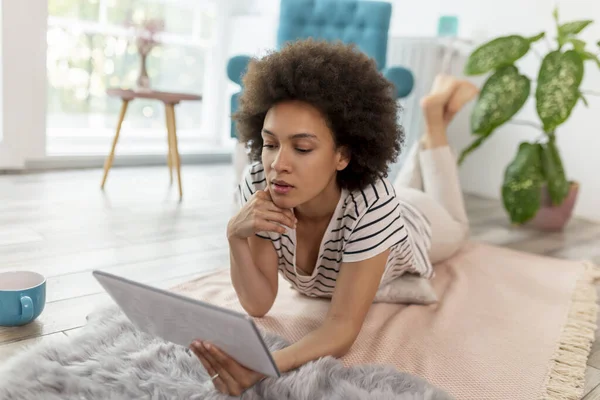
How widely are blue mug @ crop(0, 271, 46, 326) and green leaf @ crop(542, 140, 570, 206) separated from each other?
2158mm

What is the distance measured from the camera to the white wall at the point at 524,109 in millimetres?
3084

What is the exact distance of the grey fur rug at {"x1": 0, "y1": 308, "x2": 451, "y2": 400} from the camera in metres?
1.01

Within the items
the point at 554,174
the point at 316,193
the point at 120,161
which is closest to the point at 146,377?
the point at 316,193

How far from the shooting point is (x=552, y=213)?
108 inches

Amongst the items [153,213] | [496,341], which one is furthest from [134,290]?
[153,213]

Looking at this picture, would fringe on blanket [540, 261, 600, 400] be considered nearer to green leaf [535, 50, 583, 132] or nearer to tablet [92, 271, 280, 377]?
tablet [92, 271, 280, 377]

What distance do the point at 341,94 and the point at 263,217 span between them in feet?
0.92

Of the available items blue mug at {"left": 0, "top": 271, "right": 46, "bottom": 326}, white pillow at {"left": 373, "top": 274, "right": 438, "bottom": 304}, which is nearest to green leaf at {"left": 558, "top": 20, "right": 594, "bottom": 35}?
white pillow at {"left": 373, "top": 274, "right": 438, "bottom": 304}

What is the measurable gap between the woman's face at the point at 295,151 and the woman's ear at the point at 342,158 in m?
0.04

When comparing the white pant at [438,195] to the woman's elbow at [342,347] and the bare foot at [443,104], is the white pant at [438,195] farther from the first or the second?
the woman's elbow at [342,347]

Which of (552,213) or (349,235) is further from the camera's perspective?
(552,213)

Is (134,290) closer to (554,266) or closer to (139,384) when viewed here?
(139,384)

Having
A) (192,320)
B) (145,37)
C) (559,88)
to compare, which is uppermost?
(145,37)

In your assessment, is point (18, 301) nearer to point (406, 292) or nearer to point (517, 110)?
point (406, 292)
